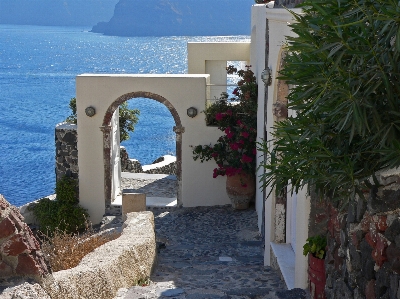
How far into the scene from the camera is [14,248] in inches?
201

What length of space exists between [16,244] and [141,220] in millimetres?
4498

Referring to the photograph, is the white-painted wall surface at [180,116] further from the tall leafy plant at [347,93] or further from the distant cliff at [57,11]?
the distant cliff at [57,11]

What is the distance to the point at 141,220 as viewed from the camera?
9.57m

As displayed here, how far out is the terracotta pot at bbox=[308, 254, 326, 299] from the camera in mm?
5617

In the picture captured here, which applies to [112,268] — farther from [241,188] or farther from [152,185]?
[152,185]

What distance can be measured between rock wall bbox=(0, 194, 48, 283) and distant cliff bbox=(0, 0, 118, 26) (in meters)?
180

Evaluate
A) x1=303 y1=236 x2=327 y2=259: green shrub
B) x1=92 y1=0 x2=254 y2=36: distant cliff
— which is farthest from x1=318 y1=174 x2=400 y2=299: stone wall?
x1=92 y1=0 x2=254 y2=36: distant cliff

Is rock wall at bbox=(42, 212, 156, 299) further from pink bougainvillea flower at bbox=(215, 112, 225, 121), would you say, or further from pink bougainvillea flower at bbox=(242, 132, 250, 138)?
pink bougainvillea flower at bbox=(215, 112, 225, 121)

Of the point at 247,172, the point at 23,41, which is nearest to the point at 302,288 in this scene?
the point at 247,172

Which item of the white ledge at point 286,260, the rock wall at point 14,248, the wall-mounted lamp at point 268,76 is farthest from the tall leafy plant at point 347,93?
the wall-mounted lamp at point 268,76

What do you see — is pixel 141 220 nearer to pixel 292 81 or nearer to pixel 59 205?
pixel 59 205

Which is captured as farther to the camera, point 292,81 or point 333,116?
point 292,81

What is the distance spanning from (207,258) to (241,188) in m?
3.12

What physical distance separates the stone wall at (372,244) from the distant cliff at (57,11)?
18095cm
